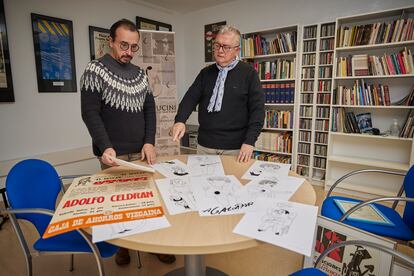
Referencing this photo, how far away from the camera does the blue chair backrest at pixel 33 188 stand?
3.84 feet

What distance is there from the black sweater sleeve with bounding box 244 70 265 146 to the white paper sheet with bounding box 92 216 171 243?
0.94 m

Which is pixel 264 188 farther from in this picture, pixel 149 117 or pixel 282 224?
pixel 149 117

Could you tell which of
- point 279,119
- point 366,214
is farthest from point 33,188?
point 279,119

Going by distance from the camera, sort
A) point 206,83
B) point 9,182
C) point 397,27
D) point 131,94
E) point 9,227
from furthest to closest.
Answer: point 397,27, point 9,227, point 206,83, point 131,94, point 9,182

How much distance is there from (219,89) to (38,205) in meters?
1.24

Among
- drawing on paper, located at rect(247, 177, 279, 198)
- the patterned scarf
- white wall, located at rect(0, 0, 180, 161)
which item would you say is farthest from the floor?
white wall, located at rect(0, 0, 180, 161)

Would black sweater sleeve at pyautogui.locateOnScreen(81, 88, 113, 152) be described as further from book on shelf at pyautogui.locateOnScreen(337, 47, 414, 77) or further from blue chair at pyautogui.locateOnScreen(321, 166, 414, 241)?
book on shelf at pyautogui.locateOnScreen(337, 47, 414, 77)

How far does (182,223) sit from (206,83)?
118 cm

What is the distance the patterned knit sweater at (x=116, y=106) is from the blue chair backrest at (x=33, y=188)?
30cm

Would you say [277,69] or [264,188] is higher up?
[277,69]

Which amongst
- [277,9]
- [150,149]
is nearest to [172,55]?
[277,9]

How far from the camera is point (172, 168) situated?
1396 millimetres

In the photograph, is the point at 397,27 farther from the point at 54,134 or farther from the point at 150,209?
the point at 54,134

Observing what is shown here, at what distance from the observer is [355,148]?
129 inches
